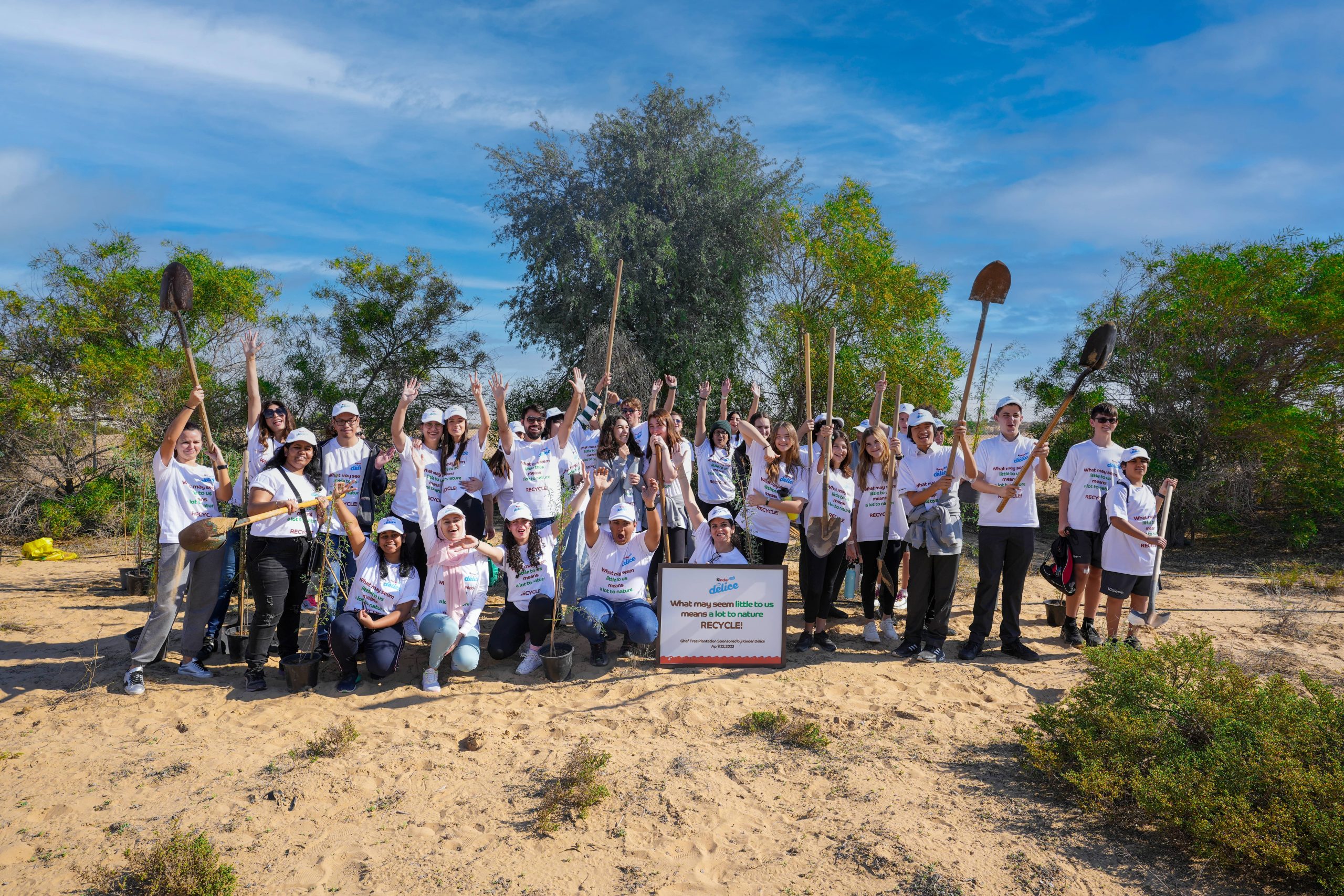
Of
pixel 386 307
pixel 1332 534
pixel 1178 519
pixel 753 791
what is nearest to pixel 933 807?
pixel 753 791

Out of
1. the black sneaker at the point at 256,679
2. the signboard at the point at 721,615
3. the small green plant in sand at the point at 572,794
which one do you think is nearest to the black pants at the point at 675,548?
the signboard at the point at 721,615

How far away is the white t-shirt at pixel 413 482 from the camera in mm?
5973

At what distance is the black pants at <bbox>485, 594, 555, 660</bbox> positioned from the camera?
586 centimetres

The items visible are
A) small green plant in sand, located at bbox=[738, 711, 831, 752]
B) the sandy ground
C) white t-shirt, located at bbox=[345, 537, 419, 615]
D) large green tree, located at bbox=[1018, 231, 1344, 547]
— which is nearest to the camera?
the sandy ground

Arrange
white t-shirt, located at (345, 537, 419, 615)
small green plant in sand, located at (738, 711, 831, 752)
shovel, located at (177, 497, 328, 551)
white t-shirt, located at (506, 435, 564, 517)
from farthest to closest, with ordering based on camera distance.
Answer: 1. white t-shirt, located at (506, 435, 564, 517)
2. white t-shirt, located at (345, 537, 419, 615)
3. shovel, located at (177, 497, 328, 551)
4. small green plant in sand, located at (738, 711, 831, 752)

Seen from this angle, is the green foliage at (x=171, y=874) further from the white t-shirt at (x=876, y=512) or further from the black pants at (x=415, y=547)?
the white t-shirt at (x=876, y=512)

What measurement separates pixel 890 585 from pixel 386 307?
12.9 m

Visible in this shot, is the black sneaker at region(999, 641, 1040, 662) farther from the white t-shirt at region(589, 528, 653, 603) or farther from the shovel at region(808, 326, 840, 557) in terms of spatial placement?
the white t-shirt at region(589, 528, 653, 603)

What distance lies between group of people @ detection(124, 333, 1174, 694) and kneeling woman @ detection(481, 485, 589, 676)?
0.02 metres

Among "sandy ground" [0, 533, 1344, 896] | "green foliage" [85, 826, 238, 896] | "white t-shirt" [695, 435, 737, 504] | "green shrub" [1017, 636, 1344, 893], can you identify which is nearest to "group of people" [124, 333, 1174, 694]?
"sandy ground" [0, 533, 1344, 896]

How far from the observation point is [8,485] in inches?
460

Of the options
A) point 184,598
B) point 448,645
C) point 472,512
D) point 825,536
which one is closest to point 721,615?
point 825,536

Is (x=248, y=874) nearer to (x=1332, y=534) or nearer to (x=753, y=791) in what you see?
(x=753, y=791)

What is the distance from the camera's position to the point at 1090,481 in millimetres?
6375
